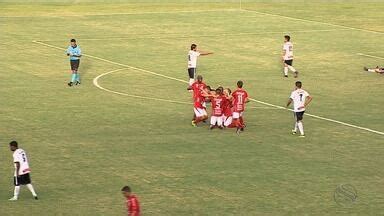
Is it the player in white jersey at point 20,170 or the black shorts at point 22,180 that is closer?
the player in white jersey at point 20,170

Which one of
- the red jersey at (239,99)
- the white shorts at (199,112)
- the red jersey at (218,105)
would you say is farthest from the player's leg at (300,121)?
the white shorts at (199,112)

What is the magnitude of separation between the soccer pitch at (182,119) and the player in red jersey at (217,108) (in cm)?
69

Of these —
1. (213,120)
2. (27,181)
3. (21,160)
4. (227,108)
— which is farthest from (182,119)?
(21,160)

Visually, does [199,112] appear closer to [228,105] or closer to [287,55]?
[228,105]

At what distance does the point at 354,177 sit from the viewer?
1264 inches

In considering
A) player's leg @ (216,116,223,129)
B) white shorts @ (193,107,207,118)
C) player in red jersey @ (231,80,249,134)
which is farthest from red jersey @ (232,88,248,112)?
white shorts @ (193,107,207,118)

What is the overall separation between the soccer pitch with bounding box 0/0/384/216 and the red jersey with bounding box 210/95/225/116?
3.01ft

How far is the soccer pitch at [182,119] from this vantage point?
1174 inches

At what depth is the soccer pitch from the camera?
2981 centimetres

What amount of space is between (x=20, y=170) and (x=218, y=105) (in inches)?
487

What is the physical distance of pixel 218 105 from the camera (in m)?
39.4

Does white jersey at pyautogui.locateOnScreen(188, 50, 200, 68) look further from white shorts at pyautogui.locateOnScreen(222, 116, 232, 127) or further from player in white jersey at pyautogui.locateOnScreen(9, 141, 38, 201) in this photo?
player in white jersey at pyautogui.locateOnScreen(9, 141, 38, 201)

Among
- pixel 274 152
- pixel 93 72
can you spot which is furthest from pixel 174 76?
pixel 274 152

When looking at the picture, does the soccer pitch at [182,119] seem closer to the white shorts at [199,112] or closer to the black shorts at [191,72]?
the white shorts at [199,112]
